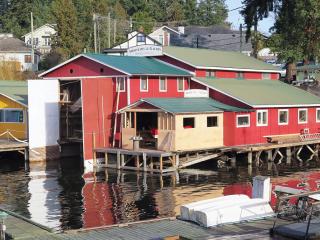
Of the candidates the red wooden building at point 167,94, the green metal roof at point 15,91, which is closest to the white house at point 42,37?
the green metal roof at point 15,91

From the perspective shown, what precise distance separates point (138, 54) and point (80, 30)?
50.2 m

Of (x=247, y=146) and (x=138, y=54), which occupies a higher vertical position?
(x=138, y=54)

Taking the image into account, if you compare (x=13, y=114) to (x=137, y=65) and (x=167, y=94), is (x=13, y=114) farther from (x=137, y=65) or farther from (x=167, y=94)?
(x=167, y=94)

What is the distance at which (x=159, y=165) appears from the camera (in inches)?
1485

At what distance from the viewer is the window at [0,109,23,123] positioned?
46500 mm

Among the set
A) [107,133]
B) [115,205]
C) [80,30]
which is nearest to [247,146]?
[107,133]

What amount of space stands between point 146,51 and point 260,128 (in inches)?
436

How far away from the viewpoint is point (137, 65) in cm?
4316

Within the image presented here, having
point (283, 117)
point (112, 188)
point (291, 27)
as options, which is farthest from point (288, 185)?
point (291, 27)

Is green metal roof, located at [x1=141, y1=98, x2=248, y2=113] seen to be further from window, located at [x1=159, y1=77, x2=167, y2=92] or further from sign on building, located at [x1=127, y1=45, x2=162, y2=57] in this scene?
sign on building, located at [x1=127, y1=45, x2=162, y2=57]

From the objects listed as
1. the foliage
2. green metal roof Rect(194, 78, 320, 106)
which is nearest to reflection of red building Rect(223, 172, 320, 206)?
green metal roof Rect(194, 78, 320, 106)

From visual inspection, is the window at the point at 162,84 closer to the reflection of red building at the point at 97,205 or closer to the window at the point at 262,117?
the window at the point at 262,117

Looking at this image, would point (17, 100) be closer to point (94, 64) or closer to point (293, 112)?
point (94, 64)

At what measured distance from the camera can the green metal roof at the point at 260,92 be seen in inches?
1698
